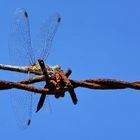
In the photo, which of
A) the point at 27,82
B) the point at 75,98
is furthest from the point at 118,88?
the point at 27,82

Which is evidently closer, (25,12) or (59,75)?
(59,75)

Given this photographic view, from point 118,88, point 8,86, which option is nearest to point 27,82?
point 8,86

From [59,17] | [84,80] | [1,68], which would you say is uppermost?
[59,17]

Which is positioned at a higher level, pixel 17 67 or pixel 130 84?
pixel 17 67

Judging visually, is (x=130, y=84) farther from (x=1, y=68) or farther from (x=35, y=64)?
(x=1, y=68)

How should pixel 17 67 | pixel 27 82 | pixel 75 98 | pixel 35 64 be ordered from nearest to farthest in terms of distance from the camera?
pixel 75 98
pixel 27 82
pixel 35 64
pixel 17 67

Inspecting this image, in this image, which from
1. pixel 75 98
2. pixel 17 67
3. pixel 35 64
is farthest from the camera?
pixel 17 67

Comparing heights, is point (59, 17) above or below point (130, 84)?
above

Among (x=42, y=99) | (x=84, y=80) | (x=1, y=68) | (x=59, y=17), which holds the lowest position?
(x=42, y=99)

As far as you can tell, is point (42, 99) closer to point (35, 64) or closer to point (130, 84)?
point (130, 84)
